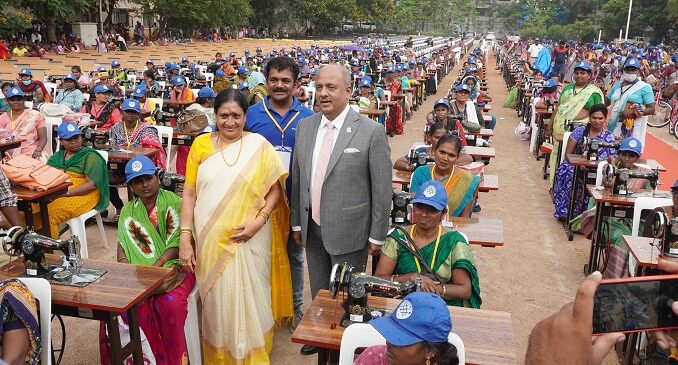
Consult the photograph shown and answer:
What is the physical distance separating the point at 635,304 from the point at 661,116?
→ 1438cm

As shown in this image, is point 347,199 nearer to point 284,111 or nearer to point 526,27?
point 284,111

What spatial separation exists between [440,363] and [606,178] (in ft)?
12.8

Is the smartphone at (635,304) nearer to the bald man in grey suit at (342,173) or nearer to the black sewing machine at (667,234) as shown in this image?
the bald man in grey suit at (342,173)

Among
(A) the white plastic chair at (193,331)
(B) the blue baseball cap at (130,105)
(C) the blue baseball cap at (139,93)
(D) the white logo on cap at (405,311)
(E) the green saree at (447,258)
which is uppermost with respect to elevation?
(B) the blue baseball cap at (130,105)

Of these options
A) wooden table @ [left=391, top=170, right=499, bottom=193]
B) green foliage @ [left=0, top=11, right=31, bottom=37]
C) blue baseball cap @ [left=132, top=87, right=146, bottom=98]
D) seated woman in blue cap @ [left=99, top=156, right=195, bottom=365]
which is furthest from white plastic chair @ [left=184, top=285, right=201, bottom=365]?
green foliage @ [left=0, top=11, right=31, bottom=37]

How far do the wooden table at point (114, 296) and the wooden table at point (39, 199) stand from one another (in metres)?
1.58

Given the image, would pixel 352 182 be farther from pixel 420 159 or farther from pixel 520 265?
pixel 520 265

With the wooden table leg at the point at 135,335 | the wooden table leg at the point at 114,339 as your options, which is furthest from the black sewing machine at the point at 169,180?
the wooden table leg at the point at 114,339

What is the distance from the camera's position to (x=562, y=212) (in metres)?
6.96

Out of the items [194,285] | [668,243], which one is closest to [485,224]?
[668,243]

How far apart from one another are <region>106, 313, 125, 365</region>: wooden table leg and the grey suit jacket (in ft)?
4.00

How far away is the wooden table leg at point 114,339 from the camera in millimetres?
2912

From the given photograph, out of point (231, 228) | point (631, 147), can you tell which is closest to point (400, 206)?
point (231, 228)

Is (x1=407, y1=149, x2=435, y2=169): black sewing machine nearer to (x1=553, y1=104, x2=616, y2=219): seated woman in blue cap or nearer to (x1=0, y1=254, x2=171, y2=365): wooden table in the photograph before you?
(x1=553, y1=104, x2=616, y2=219): seated woman in blue cap
